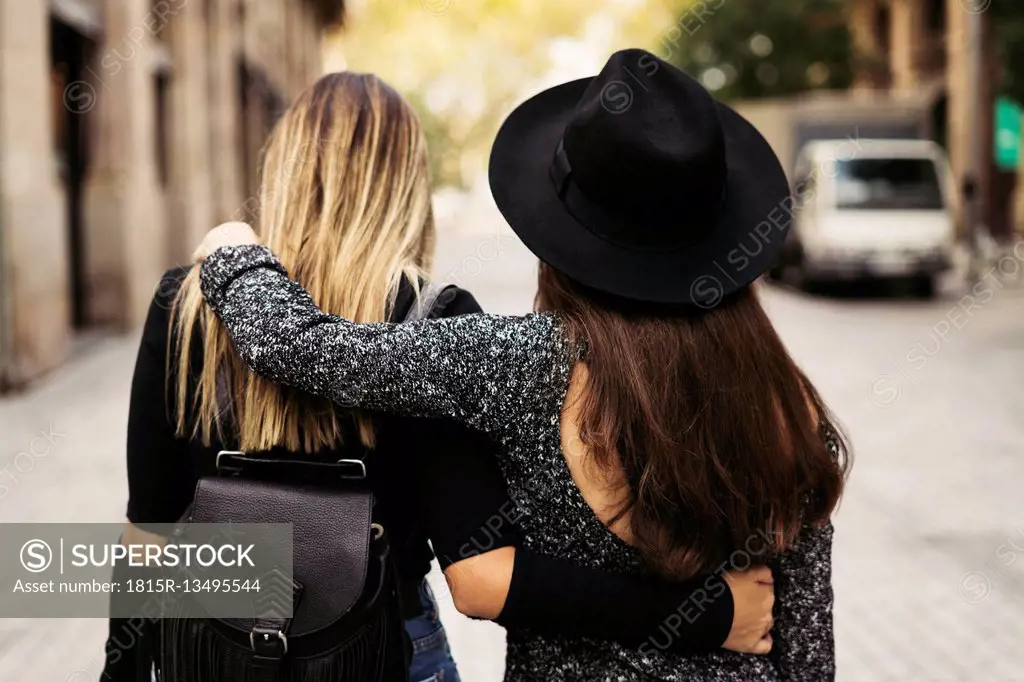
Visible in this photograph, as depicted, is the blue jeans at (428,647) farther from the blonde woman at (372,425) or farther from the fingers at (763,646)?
the fingers at (763,646)

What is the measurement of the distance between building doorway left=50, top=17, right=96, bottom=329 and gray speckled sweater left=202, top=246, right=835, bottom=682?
12.0m

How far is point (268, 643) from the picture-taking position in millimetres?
1720

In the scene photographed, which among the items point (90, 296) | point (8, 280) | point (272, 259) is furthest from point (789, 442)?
point (90, 296)

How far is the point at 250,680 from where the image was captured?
1724mm

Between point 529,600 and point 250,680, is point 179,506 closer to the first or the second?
point 250,680

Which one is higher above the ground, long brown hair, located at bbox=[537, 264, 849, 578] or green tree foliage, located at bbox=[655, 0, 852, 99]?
long brown hair, located at bbox=[537, 264, 849, 578]

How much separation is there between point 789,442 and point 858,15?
3789 centimetres

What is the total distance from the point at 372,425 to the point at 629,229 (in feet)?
1.64

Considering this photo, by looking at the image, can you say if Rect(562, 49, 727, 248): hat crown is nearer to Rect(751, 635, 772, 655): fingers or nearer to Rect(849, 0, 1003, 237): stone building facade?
Rect(751, 635, 772, 655): fingers

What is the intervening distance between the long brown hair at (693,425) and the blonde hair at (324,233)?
391mm

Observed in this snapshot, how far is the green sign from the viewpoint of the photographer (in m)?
26.2

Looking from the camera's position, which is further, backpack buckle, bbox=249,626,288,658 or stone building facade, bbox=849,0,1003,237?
stone building facade, bbox=849,0,1003,237

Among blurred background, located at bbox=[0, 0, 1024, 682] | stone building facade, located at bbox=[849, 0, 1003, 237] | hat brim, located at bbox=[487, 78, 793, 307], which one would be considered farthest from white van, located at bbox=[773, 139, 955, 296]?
hat brim, located at bbox=[487, 78, 793, 307]

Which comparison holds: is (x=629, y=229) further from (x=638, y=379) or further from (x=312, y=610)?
(x=312, y=610)
